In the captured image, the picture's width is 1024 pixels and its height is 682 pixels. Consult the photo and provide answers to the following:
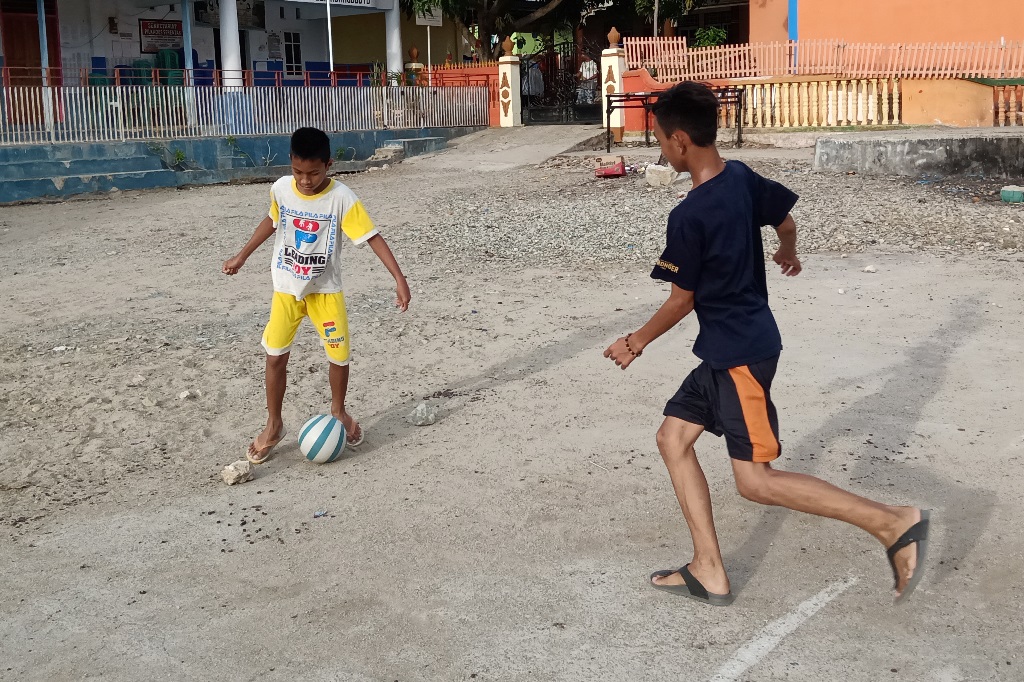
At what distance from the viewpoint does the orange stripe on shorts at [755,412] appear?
11.5 feet

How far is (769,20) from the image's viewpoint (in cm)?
2542

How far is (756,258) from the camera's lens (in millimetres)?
3600

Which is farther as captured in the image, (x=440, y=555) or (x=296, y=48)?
(x=296, y=48)

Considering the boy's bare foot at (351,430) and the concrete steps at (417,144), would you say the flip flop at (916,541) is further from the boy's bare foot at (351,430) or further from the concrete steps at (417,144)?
the concrete steps at (417,144)

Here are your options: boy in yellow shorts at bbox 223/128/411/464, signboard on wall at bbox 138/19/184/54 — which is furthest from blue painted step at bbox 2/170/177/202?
boy in yellow shorts at bbox 223/128/411/464

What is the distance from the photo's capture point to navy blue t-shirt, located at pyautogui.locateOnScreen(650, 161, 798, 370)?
11.2ft

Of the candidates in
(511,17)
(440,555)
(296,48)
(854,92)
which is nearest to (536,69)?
(511,17)

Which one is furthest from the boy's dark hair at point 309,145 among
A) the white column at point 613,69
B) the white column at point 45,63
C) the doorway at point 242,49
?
the doorway at point 242,49

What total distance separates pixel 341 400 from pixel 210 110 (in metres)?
16.5

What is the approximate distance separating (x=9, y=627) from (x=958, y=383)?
16.4 ft

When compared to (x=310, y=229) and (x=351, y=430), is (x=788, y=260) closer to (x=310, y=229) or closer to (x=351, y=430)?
(x=310, y=229)

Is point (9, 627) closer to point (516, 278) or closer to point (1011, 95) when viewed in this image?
point (516, 278)

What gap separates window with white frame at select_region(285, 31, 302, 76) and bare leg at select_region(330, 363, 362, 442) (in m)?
25.3

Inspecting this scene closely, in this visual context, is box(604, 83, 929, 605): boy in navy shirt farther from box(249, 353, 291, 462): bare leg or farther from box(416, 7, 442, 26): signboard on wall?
box(416, 7, 442, 26): signboard on wall
